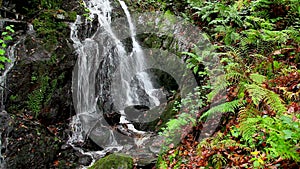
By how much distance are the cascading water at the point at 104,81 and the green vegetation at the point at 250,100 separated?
2.81 m

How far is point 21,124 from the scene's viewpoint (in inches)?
252

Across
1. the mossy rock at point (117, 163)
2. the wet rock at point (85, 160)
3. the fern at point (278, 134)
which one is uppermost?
the fern at point (278, 134)

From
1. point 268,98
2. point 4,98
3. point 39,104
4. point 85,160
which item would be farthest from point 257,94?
point 4,98

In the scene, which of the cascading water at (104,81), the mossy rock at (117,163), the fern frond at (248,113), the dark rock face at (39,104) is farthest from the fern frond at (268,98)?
the dark rock face at (39,104)

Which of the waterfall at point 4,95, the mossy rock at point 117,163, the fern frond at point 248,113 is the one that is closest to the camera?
the fern frond at point 248,113

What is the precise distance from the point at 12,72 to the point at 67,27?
2.41 meters

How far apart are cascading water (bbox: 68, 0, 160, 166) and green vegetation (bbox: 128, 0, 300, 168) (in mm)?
2811

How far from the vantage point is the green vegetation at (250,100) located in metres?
2.61

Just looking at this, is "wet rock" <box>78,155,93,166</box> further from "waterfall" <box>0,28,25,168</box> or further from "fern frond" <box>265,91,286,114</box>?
"fern frond" <box>265,91,286,114</box>

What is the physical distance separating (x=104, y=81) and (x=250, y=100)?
5.98m

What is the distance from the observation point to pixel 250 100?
353 cm

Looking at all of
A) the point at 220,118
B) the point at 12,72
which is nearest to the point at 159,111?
the point at 220,118

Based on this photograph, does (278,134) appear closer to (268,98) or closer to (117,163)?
(268,98)

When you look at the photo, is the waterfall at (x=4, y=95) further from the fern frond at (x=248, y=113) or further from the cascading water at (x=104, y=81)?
the fern frond at (x=248, y=113)
